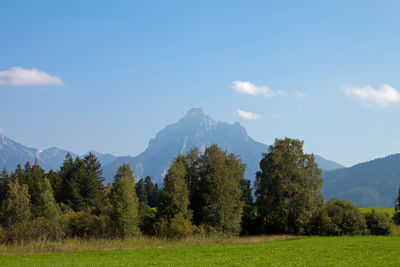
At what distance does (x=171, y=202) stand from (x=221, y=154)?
588 inches

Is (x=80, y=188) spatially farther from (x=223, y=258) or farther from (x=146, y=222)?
(x=223, y=258)

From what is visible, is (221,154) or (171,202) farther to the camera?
(221,154)

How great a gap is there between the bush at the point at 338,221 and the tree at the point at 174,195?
83.6ft

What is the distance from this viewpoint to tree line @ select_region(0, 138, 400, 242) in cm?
5112

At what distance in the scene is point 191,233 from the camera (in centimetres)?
4991

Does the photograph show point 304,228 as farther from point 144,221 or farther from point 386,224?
point 144,221

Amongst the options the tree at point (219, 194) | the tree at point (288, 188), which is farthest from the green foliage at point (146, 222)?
the tree at point (288, 188)

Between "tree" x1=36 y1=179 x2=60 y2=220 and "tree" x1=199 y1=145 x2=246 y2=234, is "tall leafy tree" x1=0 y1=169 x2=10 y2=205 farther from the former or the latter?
"tree" x1=199 y1=145 x2=246 y2=234

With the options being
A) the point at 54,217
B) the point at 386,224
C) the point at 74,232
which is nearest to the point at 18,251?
the point at 54,217

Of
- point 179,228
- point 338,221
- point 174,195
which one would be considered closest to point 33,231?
point 179,228

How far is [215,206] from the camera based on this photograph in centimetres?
5875

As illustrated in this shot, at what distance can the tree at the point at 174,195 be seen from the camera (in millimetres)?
53625

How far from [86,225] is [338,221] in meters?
44.8

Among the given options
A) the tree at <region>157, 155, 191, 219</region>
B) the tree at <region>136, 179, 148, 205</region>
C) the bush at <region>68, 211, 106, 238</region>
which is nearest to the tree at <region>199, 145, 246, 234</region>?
the tree at <region>157, 155, 191, 219</region>
